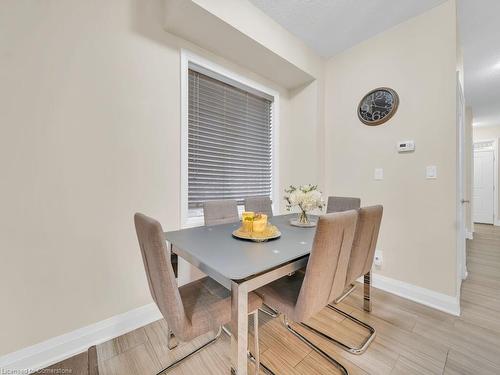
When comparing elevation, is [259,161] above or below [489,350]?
above

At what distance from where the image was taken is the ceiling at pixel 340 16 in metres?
1.91

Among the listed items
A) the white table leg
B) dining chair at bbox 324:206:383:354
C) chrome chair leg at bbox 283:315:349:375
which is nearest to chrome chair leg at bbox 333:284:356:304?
dining chair at bbox 324:206:383:354

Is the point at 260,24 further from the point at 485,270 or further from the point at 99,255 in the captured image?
the point at 485,270

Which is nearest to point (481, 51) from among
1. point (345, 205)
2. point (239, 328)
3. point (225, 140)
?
point (345, 205)

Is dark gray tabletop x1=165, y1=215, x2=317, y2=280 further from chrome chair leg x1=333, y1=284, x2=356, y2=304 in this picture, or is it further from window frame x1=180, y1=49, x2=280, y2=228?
chrome chair leg x1=333, y1=284, x2=356, y2=304

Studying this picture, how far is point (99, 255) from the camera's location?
4.83ft

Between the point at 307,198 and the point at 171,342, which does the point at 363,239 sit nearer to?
the point at 307,198

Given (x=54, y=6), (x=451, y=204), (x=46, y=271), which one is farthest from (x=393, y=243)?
(x=54, y=6)

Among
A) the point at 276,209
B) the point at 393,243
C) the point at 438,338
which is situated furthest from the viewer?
the point at 276,209

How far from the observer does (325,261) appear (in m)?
0.97

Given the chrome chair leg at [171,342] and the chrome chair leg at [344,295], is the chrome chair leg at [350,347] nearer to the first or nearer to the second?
the chrome chair leg at [344,295]

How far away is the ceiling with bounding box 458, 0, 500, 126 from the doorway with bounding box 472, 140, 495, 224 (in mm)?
1643

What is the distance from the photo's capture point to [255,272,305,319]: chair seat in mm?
1101

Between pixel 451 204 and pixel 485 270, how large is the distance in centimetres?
166
